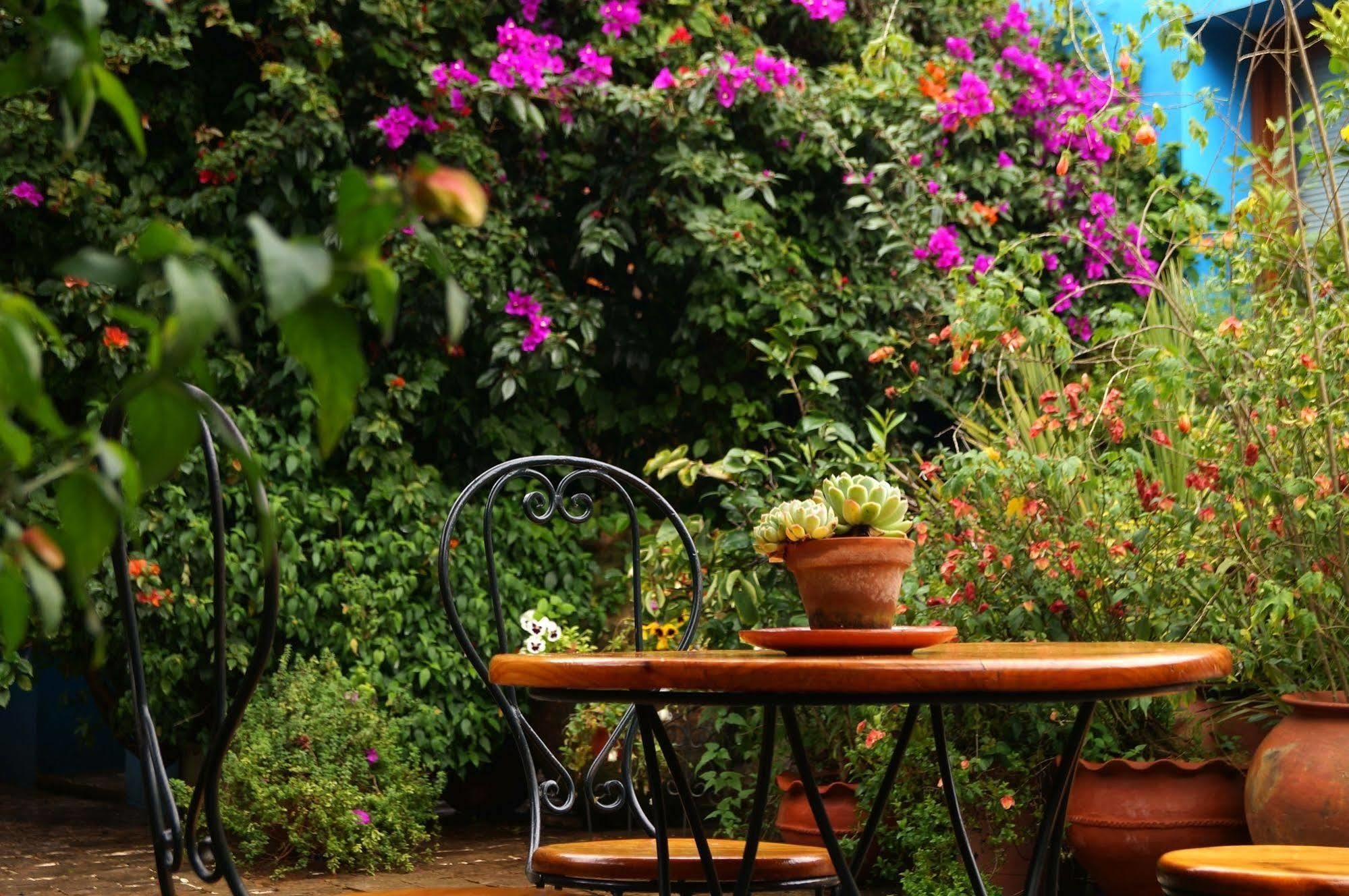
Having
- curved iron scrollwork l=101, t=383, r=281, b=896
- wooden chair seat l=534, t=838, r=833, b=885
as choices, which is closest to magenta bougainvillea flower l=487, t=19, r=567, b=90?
wooden chair seat l=534, t=838, r=833, b=885

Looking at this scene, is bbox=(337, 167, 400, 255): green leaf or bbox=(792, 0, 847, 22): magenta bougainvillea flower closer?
bbox=(337, 167, 400, 255): green leaf

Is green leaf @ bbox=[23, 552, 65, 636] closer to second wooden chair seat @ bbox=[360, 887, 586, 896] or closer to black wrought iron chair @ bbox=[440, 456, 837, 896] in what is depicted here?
black wrought iron chair @ bbox=[440, 456, 837, 896]

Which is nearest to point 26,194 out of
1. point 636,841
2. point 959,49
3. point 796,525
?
point 636,841

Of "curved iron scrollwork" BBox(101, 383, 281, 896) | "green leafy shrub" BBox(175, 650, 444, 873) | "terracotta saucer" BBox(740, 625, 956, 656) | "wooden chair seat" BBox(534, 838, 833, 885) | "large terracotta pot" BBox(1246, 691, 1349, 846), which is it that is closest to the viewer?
"curved iron scrollwork" BBox(101, 383, 281, 896)

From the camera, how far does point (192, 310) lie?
1.37 ft

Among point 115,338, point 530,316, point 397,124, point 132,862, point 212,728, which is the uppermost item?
point 397,124

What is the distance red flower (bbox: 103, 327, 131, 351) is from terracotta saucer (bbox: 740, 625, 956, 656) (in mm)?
3592

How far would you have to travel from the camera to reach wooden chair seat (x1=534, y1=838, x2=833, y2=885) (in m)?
2.07

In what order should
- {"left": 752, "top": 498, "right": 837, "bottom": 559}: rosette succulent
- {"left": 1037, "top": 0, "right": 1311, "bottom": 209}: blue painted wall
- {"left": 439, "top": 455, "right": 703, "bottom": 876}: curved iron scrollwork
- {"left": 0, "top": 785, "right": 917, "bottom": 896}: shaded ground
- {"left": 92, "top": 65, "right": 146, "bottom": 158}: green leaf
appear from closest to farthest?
{"left": 92, "top": 65, "right": 146, "bottom": 158}: green leaf < {"left": 752, "top": 498, "right": 837, "bottom": 559}: rosette succulent < {"left": 439, "top": 455, "right": 703, "bottom": 876}: curved iron scrollwork < {"left": 0, "top": 785, "right": 917, "bottom": 896}: shaded ground < {"left": 1037, "top": 0, "right": 1311, "bottom": 209}: blue painted wall

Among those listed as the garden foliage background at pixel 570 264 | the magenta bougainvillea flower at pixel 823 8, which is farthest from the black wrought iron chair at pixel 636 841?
the magenta bougainvillea flower at pixel 823 8

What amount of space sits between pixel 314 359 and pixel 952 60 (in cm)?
592

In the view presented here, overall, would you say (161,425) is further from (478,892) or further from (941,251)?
(941,251)

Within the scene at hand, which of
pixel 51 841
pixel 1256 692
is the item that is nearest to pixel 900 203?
pixel 1256 692

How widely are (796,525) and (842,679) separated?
0.39 metres
